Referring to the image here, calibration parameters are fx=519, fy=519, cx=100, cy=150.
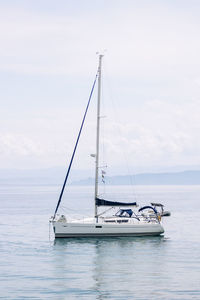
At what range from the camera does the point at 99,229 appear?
2311 inches

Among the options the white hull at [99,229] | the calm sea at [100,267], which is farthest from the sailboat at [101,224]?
the calm sea at [100,267]

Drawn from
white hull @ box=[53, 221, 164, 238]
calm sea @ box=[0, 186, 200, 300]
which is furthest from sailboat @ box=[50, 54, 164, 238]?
calm sea @ box=[0, 186, 200, 300]

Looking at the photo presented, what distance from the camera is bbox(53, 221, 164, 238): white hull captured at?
58188mm

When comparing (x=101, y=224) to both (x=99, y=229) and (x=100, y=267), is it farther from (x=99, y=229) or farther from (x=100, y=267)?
(x=100, y=267)

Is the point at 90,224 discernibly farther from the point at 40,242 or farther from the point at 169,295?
the point at 169,295

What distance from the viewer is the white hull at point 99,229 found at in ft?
191

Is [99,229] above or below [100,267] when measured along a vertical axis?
above

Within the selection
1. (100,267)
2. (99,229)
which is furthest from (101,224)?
(100,267)

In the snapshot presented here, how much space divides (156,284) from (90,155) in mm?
24660

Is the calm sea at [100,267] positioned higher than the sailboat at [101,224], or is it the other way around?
the sailboat at [101,224]

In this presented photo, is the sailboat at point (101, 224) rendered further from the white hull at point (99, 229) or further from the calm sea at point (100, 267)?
the calm sea at point (100, 267)

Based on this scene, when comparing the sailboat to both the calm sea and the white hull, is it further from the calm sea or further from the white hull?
the calm sea

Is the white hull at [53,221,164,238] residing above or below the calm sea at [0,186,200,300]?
above

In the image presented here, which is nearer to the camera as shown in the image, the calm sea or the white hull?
the calm sea
